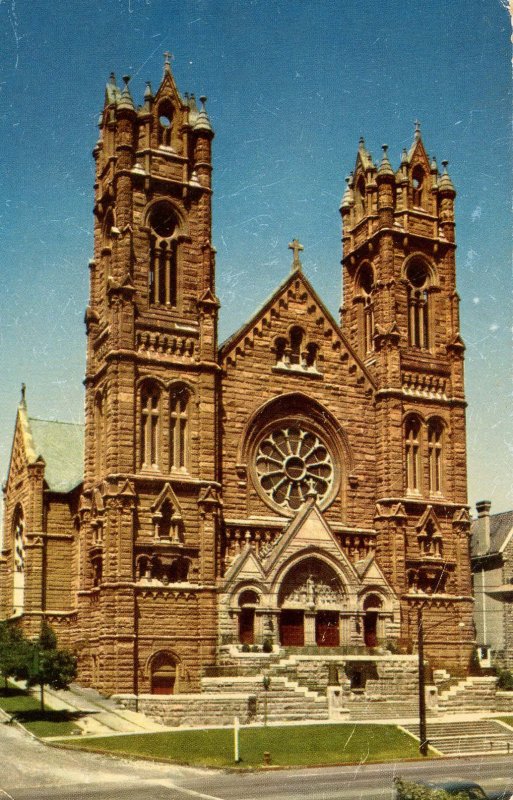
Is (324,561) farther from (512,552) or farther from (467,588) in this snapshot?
(512,552)

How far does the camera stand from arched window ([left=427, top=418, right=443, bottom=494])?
182 feet

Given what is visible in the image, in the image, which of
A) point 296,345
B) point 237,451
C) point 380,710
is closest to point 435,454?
point 296,345

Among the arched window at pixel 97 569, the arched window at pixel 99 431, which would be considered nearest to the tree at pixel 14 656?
the arched window at pixel 97 569

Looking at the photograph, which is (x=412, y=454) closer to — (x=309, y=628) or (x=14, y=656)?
(x=309, y=628)

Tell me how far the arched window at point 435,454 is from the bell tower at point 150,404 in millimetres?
12470

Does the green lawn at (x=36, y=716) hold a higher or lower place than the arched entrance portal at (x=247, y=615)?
lower

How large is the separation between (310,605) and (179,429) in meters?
10.3

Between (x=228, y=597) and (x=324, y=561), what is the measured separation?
513cm

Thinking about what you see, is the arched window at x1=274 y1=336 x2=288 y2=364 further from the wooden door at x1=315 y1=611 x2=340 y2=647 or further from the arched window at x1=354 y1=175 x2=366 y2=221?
the wooden door at x1=315 y1=611 x2=340 y2=647

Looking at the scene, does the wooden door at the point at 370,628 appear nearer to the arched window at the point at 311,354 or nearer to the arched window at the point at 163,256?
the arched window at the point at 311,354

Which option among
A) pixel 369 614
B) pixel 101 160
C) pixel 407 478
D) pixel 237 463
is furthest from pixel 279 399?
pixel 101 160

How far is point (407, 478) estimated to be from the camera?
2149 inches

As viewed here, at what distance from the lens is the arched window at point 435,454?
182 ft

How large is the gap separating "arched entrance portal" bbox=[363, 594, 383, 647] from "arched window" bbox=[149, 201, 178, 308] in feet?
56.1
